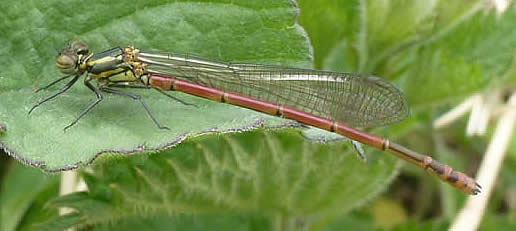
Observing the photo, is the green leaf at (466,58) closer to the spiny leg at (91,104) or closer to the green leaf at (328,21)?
the green leaf at (328,21)

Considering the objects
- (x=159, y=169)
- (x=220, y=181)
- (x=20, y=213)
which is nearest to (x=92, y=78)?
(x=159, y=169)

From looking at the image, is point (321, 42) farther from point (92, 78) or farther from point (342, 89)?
point (92, 78)

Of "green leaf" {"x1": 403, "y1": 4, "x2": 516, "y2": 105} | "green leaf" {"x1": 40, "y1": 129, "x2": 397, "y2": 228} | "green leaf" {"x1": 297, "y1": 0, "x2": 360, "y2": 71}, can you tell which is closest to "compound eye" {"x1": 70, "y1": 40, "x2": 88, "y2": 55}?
"green leaf" {"x1": 40, "y1": 129, "x2": 397, "y2": 228}

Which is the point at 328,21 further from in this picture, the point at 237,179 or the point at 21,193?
the point at 21,193

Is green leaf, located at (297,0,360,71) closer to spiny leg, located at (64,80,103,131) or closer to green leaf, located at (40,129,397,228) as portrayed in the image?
green leaf, located at (40,129,397,228)

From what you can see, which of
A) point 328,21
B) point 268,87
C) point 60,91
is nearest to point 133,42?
point 60,91

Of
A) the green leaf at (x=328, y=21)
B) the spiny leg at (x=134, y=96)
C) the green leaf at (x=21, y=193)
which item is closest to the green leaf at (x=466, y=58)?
the green leaf at (x=328, y=21)

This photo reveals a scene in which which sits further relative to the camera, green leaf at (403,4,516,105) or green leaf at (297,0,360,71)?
green leaf at (403,4,516,105)
